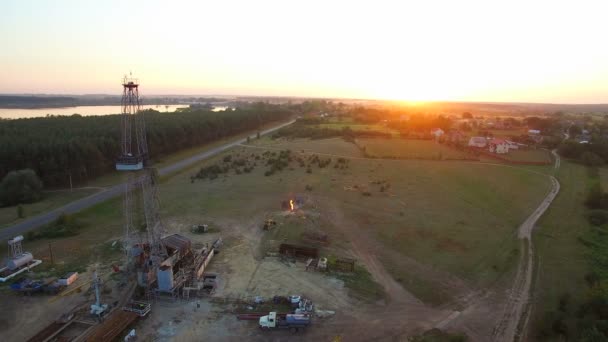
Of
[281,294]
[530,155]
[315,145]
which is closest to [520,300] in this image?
[281,294]

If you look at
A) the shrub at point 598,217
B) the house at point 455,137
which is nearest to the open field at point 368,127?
the house at point 455,137

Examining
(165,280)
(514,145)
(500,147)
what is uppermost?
(500,147)

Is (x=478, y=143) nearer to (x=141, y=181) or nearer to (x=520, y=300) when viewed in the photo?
(x=520, y=300)

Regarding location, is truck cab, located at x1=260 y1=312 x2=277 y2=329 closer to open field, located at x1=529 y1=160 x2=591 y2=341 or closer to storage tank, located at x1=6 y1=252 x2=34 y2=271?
open field, located at x1=529 y1=160 x2=591 y2=341

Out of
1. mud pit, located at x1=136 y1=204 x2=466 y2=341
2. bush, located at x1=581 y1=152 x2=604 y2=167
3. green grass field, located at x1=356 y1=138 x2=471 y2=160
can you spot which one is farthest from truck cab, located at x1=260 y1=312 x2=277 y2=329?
bush, located at x1=581 y1=152 x2=604 y2=167

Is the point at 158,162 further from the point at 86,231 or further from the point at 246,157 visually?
the point at 86,231

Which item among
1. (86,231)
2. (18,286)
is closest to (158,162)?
(86,231)
